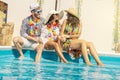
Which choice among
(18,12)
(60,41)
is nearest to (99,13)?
(18,12)

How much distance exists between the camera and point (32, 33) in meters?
9.61

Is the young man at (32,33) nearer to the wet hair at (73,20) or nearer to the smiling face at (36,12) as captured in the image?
the smiling face at (36,12)

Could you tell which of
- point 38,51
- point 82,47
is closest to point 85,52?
point 82,47

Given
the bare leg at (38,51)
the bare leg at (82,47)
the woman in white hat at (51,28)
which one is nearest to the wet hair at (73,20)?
the woman in white hat at (51,28)

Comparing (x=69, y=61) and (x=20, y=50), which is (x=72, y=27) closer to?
(x=69, y=61)

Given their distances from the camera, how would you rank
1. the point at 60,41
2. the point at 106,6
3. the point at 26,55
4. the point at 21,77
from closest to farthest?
the point at 21,77
the point at 60,41
the point at 26,55
the point at 106,6

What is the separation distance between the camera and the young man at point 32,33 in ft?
29.9

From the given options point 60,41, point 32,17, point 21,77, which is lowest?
point 21,77

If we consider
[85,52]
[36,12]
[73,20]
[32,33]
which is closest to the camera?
[85,52]

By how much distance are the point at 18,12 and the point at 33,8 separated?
11.5 feet

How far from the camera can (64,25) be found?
29.6ft

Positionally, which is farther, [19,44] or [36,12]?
[36,12]

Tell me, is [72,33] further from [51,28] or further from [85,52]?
[85,52]

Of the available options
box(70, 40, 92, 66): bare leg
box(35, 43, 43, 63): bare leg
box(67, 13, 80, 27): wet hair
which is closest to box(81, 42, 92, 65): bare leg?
box(70, 40, 92, 66): bare leg
